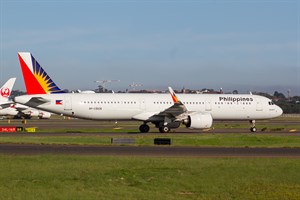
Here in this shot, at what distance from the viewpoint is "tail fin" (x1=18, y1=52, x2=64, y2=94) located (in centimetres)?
5453

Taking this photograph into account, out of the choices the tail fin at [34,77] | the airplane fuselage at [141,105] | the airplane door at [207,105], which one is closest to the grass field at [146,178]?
the airplane fuselage at [141,105]

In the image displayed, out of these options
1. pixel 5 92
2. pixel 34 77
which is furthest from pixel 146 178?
pixel 5 92

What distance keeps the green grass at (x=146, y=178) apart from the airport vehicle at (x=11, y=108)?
72.2m

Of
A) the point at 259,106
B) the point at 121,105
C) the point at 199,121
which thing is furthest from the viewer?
the point at 259,106

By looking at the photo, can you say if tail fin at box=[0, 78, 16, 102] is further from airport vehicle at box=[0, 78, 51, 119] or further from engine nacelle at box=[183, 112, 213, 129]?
engine nacelle at box=[183, 112, 213, 129]

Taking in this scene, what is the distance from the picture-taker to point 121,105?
55.5 metres

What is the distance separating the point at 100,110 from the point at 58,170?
33.2 m

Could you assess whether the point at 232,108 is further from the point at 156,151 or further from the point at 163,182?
the point at 163,182

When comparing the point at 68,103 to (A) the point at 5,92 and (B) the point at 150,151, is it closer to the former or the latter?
(B) the point at 150,151

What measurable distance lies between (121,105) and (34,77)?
8.97m

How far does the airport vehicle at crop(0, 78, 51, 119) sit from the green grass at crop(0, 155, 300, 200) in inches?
2843

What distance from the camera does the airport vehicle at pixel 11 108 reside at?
96562mm

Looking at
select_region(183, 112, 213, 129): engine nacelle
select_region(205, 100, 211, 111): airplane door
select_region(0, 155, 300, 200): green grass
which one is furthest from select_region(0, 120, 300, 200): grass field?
select_region(205, 100, 211, 111): airplane door

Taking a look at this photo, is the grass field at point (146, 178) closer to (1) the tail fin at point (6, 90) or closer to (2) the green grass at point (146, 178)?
(2) the green grass at point (146, 178)
